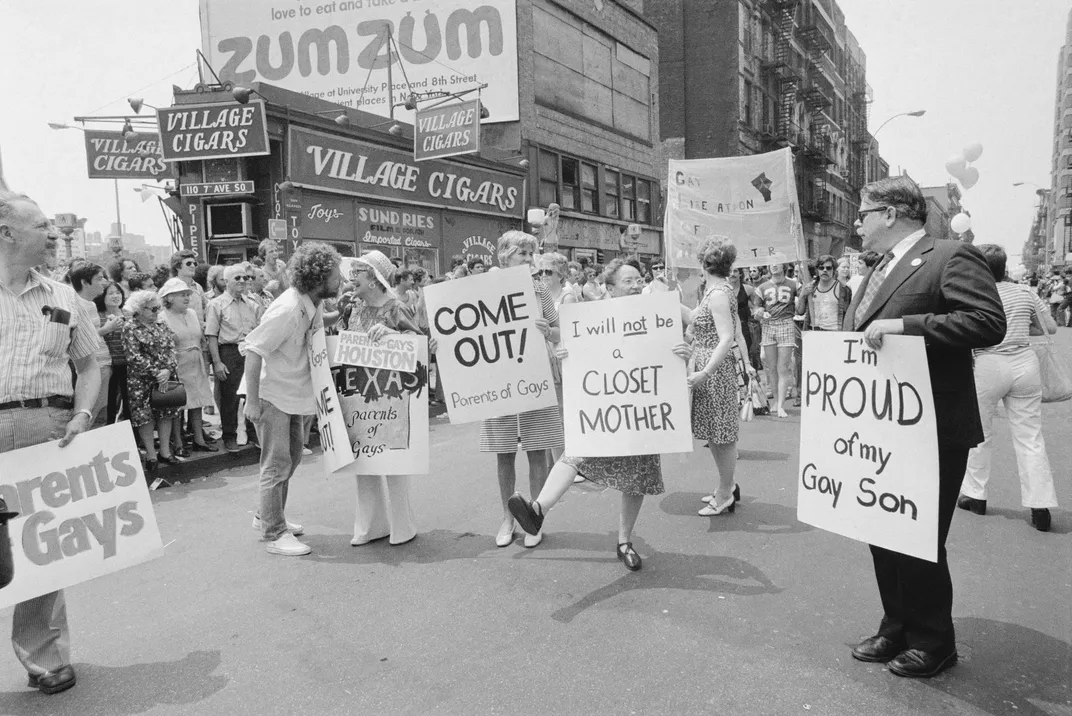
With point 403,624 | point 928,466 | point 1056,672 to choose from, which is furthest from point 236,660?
point 1056,672

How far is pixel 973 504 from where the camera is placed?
216 inches

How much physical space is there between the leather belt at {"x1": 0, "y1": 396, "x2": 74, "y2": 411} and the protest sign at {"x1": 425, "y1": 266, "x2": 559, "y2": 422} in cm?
205

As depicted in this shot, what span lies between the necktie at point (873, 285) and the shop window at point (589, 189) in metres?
25.8

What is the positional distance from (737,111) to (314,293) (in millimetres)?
40038

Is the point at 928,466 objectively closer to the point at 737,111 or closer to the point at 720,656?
the point at 720,656

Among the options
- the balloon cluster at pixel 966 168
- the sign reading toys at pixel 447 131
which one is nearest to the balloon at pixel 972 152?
the balloon cluster at pixel 966 168

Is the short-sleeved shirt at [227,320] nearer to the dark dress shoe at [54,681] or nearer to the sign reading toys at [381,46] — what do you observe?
the dark dress shoe at [54,681]

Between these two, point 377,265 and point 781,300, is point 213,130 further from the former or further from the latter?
point 377,265

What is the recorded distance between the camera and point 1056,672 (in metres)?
3.20

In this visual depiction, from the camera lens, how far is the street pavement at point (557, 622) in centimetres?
312

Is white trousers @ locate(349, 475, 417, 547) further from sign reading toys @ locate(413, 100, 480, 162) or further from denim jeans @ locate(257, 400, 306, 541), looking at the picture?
sign reading toys @ locate(413, 100, 480, 162)

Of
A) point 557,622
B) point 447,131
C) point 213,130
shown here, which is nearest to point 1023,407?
point 557,622

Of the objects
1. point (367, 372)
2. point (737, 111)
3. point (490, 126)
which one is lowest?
point (367, 372)

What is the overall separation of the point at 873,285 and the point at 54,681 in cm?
384
